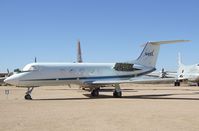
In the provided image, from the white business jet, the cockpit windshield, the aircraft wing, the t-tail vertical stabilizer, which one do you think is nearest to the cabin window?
the white business jet

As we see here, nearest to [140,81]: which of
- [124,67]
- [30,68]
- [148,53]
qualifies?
[124,67]

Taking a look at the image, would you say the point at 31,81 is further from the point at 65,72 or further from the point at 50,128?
the point at 50,128

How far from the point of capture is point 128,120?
13.3 m

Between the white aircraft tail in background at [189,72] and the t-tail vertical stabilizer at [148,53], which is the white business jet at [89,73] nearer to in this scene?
the t-tail vertical stabilizer at [148,53]

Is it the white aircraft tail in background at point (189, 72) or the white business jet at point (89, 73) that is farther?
A: the white aircraft tail in background at point (189, 72)

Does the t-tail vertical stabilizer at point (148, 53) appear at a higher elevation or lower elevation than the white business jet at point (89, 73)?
higher

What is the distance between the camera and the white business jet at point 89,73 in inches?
1125

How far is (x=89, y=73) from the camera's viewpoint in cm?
3141

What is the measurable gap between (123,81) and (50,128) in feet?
62.6

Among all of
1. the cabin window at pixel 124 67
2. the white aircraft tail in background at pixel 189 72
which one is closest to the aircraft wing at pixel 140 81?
the cabin window at pixel 124 67

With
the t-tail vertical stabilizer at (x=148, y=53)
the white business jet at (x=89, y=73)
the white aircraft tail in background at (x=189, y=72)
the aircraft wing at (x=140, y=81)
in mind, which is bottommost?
the white aircraft tail in background at (x=189, y=72)

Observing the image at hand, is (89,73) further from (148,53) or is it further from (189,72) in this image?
(189,72)

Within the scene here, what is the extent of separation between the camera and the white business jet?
28562 mm

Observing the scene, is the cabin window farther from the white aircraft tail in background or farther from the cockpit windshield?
the white aircraft tail in background
